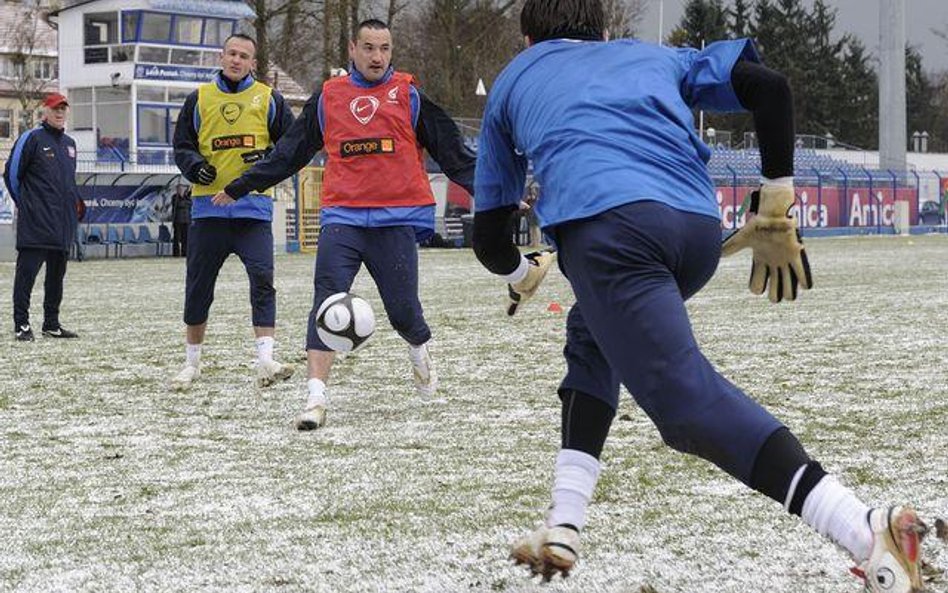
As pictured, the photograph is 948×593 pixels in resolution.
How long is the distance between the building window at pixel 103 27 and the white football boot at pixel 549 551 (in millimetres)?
54248

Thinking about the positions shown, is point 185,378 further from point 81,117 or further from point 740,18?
point 740,18

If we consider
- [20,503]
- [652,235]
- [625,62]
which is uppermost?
[625,62]

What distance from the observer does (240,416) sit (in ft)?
26.0

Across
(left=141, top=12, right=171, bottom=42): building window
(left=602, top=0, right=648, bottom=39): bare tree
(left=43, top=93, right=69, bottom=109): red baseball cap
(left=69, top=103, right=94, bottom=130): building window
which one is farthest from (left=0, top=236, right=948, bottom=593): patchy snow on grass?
(left=602, top=0, right=648, bottom=39): bare tree

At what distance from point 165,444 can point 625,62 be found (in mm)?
3586

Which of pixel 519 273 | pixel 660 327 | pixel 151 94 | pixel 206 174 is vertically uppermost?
pixel 151 94

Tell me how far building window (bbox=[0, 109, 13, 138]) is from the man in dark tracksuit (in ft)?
228

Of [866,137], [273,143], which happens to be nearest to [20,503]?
[273,143]

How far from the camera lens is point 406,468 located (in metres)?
6.23

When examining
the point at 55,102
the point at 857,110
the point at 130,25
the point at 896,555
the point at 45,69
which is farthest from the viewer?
the point at 857,110

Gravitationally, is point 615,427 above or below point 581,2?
below

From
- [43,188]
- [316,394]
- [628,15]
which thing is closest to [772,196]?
[316,394]

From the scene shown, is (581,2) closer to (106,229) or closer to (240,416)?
(240,416)

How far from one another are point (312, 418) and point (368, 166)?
1.27m
